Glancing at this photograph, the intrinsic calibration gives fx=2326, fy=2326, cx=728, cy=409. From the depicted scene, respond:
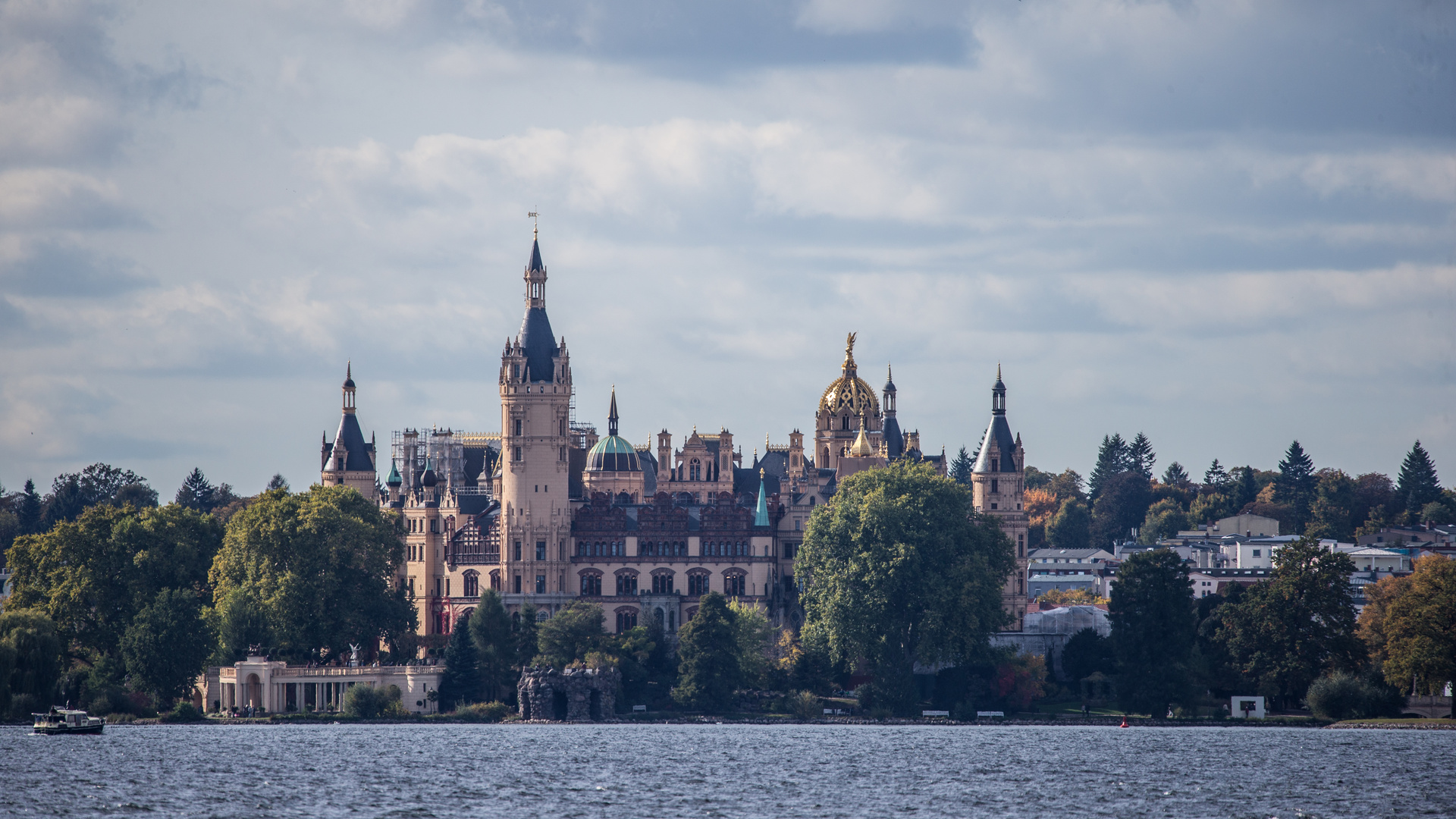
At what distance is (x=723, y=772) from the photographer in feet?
341

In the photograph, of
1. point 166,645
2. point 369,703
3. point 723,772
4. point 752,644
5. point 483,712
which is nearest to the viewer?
point 723,772

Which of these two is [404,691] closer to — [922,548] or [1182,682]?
[922,548]

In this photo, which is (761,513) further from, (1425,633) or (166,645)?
(1425,633)

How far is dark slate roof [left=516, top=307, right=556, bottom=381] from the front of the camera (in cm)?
15675

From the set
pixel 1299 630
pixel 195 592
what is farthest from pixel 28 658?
pixel 1299 630

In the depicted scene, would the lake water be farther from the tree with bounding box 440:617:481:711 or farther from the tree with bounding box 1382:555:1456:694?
the tree with bounding box 440:617:481:711

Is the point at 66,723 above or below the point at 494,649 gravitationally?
below

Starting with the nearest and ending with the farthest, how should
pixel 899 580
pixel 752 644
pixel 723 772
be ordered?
1. pixel 723 772
2. pixel 899 580
3. pixel 752 644

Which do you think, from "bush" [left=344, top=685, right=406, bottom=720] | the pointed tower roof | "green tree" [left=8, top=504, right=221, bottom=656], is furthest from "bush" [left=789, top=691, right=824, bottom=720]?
"green tree" [left=8, top=504, right=221, bottom=656]

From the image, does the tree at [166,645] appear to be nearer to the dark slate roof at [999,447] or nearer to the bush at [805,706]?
the bush at [805,706]

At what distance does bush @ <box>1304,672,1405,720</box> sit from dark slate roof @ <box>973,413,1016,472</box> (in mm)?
44013

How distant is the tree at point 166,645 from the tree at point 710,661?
28.3m

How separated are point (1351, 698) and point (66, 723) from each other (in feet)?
233

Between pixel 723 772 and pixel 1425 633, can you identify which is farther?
pixel 1425 633
